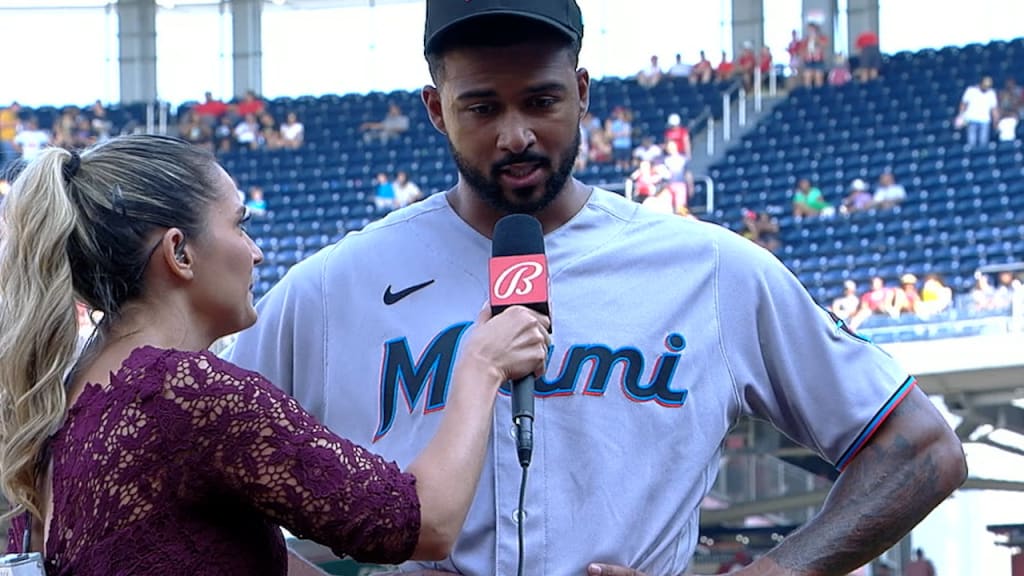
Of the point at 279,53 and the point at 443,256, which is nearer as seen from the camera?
the point at 443,256

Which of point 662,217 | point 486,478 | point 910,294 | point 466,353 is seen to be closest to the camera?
point 466,353

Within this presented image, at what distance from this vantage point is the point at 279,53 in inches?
1005

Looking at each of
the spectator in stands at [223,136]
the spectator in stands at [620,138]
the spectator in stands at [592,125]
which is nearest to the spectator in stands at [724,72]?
the spectator in stands at [592,125]

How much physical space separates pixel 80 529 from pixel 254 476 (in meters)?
0.23

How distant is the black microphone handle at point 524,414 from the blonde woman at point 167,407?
0.12ft

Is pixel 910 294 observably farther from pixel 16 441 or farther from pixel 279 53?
pixel 279 53

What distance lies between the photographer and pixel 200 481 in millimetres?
2068

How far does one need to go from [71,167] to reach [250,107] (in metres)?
20.1

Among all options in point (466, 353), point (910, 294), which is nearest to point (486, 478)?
point (466, 353)

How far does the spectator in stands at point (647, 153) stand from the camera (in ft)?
57.8

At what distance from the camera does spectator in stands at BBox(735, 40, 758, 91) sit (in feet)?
68.6

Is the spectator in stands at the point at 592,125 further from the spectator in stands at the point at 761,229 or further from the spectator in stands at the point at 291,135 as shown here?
the spectator in stands at the point at 291,135

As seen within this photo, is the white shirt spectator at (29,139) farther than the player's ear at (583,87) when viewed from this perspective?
Yes

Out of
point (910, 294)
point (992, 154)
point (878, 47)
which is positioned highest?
point (878, 47)
